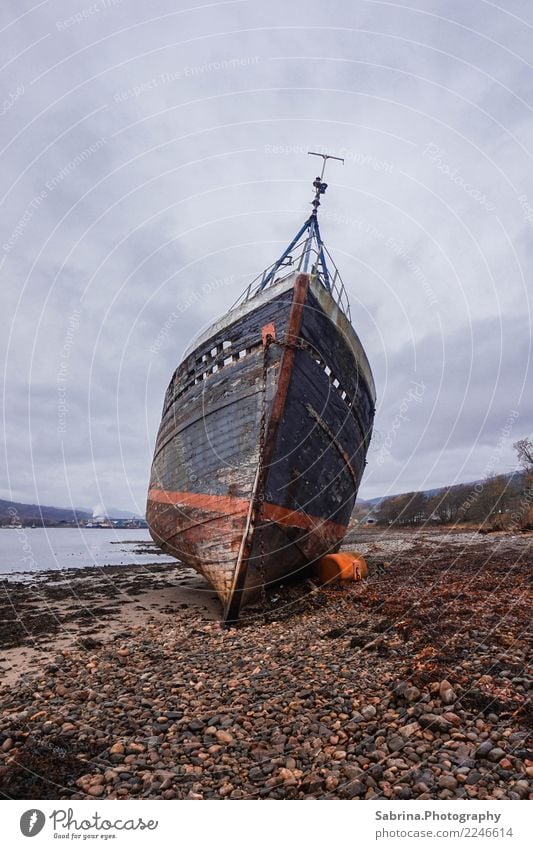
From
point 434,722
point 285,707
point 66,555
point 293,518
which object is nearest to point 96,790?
point 285,707

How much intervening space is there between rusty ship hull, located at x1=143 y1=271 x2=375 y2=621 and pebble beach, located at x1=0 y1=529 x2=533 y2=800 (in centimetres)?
142

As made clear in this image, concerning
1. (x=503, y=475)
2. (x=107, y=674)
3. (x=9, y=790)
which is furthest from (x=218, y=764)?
(x=503, y=475)

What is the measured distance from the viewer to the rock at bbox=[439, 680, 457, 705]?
12.8 feet

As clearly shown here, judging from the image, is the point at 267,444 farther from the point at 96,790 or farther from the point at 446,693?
the point at 96,790

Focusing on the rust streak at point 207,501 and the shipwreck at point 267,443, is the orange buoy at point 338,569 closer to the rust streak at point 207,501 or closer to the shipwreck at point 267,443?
the shipwreck at point 267,443

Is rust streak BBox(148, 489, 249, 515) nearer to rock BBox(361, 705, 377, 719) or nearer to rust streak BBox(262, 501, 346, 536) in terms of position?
rust streak BBox(262, 501, 346, 536)

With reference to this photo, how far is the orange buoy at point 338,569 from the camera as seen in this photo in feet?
33.6

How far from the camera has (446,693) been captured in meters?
3.94

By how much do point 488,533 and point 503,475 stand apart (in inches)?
1217

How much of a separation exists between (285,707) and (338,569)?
253 inches

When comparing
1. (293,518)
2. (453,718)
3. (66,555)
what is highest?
(293,518)

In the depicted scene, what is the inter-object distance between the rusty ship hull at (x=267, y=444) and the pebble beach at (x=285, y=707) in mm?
1423

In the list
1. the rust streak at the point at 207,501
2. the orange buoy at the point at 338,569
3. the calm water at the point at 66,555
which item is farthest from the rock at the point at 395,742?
the calm water at the point at 66,555
